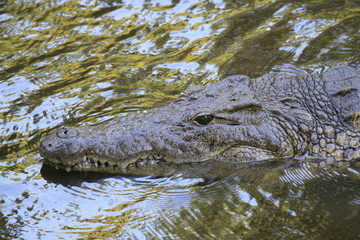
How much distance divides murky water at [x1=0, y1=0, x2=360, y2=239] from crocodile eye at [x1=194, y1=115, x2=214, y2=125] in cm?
58

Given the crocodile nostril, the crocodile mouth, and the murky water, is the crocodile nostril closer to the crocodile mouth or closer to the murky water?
the crocodile mouth

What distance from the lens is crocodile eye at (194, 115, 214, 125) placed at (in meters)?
5.16

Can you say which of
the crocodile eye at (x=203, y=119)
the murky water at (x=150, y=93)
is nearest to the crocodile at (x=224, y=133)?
the crocodile eye at (x=203, y=119)

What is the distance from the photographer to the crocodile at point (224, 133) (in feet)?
16.4

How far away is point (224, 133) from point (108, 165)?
47.3 inches

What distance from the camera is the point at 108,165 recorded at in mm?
5000

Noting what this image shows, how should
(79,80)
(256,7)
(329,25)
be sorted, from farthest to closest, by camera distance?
(256,7) < (329,25) < (79,80)

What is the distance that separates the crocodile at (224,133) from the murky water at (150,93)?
0.60 feet

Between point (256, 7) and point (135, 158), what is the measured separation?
4.82 meters

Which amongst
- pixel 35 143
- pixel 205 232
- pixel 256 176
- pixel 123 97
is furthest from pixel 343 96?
pixel 35 143

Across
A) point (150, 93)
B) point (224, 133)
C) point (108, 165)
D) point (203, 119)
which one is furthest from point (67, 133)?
point (150, 93)

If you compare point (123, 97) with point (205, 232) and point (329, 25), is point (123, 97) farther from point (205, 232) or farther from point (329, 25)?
point (329, 25)

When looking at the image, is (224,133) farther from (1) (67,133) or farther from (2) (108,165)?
(1) (67,133)

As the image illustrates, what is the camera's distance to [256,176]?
16.5 feet
